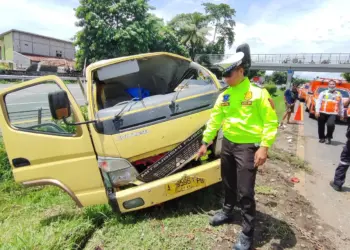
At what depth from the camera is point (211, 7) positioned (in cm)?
5216

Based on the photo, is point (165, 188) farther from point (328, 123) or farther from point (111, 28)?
point (111, 28)

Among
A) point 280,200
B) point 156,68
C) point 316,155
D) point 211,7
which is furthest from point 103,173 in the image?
point 211,7

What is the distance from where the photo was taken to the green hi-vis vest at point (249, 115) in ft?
8.29

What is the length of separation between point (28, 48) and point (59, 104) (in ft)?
149

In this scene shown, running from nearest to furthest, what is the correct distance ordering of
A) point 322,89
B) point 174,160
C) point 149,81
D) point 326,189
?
point 174,160 < point 326,189 < point 149,81 < point 322,89

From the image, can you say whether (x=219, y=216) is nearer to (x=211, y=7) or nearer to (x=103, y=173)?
(x=103, y=173)

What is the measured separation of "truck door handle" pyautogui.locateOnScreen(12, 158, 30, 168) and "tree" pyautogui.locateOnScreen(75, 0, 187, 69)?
18.4 metres

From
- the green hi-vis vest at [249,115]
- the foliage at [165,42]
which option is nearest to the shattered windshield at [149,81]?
the green hi-vis vest at [249,115]

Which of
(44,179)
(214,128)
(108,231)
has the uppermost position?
(214,128)

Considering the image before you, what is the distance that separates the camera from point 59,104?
2941 mm

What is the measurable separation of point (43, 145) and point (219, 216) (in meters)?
2.18

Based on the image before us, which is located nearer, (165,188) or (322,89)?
(165,188)

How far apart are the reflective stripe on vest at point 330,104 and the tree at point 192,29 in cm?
3617

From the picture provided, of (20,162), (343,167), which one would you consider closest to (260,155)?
(20,162)
